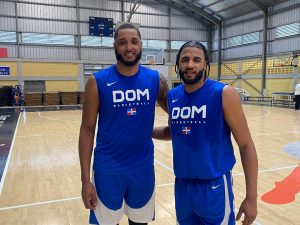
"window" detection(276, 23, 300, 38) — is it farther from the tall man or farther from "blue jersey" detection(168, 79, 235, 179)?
"blue jersey" detection(168, 79, 235, 179)

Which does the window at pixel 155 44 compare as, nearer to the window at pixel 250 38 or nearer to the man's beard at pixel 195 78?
the window at pixel 250 38

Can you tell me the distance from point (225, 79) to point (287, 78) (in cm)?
655

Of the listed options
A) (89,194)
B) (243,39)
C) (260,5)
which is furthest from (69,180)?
(243,39)

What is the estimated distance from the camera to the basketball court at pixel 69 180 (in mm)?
3603

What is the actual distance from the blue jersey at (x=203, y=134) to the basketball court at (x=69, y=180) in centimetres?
187

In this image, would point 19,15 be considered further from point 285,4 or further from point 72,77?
point 285,4

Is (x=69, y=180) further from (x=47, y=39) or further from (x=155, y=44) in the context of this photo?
(x=155, y=44)

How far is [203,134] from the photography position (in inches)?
69.7

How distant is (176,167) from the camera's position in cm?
188

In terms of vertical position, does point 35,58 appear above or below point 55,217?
above

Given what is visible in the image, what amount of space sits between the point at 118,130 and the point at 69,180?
10.7 feet

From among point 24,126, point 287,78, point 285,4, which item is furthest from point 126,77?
point 285,4

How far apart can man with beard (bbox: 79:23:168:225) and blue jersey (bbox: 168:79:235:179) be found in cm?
37

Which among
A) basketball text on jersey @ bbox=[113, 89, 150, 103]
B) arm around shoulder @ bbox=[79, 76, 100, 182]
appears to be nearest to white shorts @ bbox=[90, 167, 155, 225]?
arm around shoulder @ bbox=[79, 76, 100, 182]
